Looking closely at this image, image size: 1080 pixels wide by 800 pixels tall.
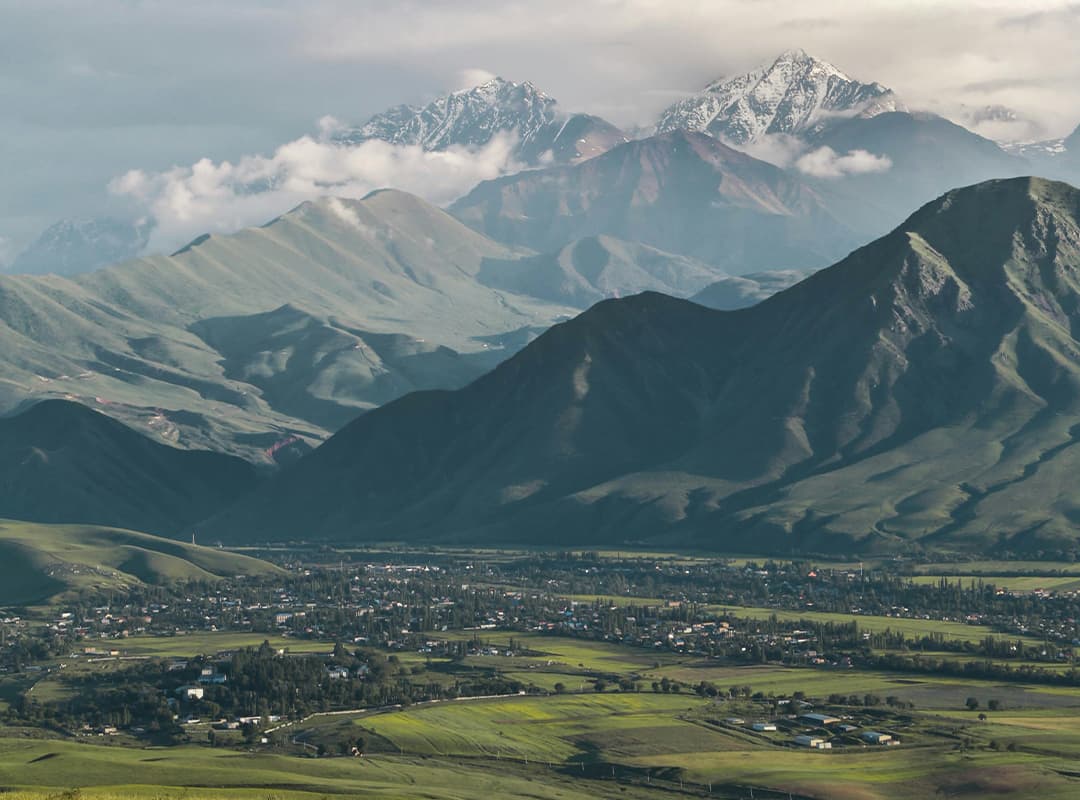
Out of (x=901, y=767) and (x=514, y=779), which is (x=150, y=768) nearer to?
(x=514, y=779)

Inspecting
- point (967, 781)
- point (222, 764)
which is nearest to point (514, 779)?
point (222, 764)

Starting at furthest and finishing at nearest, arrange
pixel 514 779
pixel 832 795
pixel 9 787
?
pixel 514 779 → pixel 832 795 → pixel 9 787

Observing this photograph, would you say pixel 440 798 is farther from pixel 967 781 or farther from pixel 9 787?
pixel 967 781

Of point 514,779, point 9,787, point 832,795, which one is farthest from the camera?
point 514,779

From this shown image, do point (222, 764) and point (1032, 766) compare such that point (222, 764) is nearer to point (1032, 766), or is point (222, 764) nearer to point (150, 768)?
point (150, 768)

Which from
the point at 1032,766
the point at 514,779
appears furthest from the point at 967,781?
the point at 514,779

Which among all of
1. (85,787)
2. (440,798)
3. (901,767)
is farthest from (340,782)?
(901,767)

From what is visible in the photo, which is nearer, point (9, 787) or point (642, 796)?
point (9, 787)

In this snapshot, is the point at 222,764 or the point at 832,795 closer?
the point at 832,795
